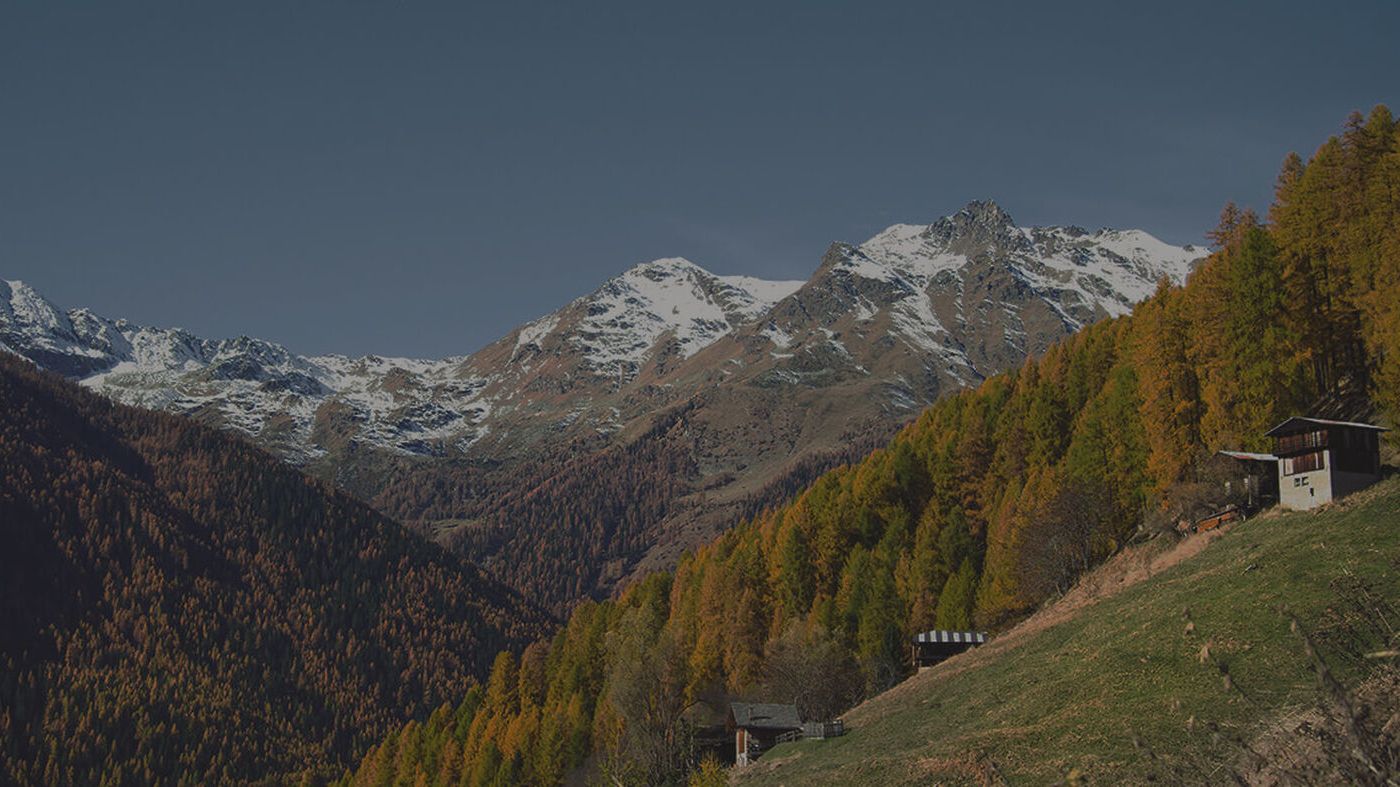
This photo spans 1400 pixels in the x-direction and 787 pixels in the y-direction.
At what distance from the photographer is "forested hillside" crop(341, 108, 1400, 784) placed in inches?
2756

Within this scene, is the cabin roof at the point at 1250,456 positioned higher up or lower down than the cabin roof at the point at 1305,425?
lower down

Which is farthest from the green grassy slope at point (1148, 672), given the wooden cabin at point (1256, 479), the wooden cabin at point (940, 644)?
the wooden cabin at point (940, 644)

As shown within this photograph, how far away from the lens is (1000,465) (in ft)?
356

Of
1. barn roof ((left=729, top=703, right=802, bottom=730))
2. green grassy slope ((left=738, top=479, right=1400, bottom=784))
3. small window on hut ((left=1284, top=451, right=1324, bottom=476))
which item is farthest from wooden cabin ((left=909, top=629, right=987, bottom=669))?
small window on hut ((left=1284, top=451, right=1324, bottom=476))

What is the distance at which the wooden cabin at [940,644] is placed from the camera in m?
83.8

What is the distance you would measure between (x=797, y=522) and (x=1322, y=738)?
367ft

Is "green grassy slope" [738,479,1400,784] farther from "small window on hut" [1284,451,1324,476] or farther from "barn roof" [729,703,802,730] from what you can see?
"barn roof" [729,703,802,730]

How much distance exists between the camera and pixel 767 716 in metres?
82.9

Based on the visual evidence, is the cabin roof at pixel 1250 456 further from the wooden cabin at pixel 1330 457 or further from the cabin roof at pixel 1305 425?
the wooden cabin at pixel 1330 457

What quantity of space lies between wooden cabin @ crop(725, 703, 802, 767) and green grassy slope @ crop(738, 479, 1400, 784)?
16.0m

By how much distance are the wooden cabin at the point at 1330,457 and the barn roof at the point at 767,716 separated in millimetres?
36315

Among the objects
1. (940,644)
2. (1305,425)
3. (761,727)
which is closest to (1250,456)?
(1305,425)

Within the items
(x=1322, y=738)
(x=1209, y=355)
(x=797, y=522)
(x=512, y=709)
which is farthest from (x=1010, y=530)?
(x=1322, y=738)

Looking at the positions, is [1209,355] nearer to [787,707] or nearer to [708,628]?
Answer: [787,707]
